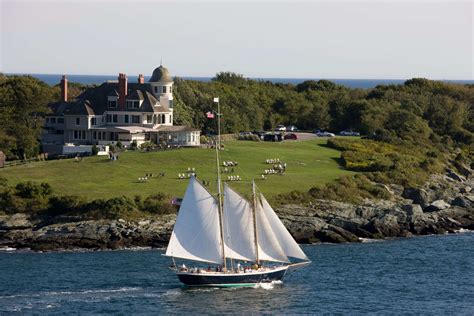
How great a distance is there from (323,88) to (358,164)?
5547 centimetres

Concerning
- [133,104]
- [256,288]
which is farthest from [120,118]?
[256,288]

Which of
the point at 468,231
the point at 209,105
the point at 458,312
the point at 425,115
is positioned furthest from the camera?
the point at 425,115

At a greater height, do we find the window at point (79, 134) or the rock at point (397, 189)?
the window at point (79, 134)

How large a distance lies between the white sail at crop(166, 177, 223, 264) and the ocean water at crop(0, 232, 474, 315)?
2799 mm

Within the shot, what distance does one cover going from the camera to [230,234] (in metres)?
80.4

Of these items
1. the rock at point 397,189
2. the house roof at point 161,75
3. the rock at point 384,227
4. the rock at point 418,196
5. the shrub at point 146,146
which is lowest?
the rock at point 384,227

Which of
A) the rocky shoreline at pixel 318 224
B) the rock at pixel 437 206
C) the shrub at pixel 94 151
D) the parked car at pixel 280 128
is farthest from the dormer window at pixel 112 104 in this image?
the rock at pixel 437 206

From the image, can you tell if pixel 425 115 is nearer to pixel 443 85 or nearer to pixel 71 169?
pixel 443 85

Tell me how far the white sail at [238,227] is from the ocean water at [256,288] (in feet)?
11.1

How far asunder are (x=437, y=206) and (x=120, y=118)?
1559 inches

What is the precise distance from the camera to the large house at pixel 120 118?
125875 millimetres

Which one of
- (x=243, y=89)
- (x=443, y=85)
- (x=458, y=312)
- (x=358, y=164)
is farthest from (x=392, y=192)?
(x=443, y=85)

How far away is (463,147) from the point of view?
485 ft

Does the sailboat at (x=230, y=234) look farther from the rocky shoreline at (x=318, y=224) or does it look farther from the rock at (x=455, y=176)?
the rock at (x=455, y=176)
